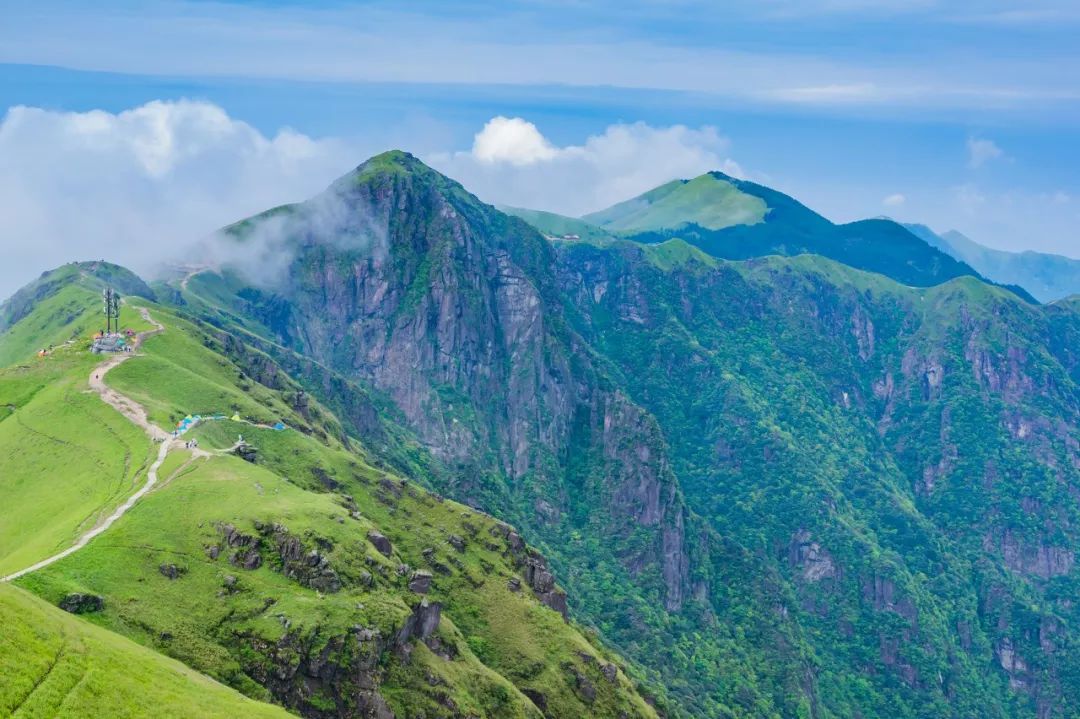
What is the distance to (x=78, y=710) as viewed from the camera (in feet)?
340

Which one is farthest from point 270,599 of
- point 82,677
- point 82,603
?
point 82,677

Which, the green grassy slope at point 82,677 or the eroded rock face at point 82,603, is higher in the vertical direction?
the green grassy slope at point 82,677

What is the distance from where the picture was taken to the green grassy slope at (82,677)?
336 feet

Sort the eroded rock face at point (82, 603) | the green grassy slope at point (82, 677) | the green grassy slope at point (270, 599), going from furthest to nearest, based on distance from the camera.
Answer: the green grassy slope at point (270, 599) < the eroded rock face at point (82, 603) < the green grassy slope at point (82, 677)

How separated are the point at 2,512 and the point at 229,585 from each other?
2197 inches

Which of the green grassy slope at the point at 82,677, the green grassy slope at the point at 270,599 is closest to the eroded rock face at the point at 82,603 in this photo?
the green grassy slope at the point at 270,599

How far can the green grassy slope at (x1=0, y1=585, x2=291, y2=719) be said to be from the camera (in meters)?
102

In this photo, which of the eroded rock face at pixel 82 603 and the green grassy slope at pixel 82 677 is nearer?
the green grassy slope at pixel 82 677

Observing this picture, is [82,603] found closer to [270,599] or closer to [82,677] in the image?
[270,599]

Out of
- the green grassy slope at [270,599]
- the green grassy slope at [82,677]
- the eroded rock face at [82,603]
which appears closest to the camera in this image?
the green grassy slope at [82,677]

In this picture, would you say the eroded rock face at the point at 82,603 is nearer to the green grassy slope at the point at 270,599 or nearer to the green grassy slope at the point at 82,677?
the green grassy slope at the point at 270,599

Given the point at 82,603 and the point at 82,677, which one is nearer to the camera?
the point at 82,677

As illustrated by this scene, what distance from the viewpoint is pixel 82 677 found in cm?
10950

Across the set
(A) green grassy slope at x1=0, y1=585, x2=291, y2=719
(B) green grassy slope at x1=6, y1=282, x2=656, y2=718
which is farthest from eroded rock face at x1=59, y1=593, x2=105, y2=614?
(A) green grassy slope at x1=0, y1=585, x2=291, y2=719
